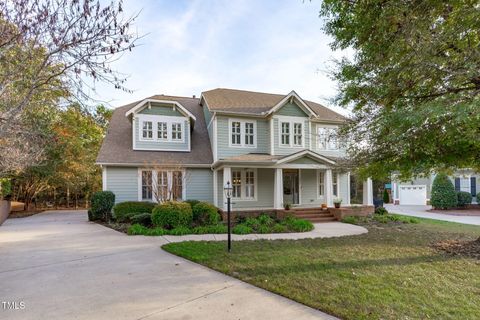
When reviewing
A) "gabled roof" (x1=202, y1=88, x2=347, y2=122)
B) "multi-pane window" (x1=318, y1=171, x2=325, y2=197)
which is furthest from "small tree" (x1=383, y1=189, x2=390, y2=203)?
"multi-pane window" (x1=318, y1=171, x2=325, y2=197)

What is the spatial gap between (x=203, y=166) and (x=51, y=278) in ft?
31.3

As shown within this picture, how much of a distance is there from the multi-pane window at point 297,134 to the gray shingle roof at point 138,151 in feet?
15.3

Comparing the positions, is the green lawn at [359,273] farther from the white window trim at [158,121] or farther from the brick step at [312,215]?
the white window trim at [158,121]

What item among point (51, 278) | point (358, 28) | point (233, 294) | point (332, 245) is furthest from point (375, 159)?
point (51, 278)

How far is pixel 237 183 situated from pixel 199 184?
198 cm

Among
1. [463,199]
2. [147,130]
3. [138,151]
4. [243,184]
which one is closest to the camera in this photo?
[138,151]

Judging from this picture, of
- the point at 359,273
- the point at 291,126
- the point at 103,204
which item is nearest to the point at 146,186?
the point at 103,204

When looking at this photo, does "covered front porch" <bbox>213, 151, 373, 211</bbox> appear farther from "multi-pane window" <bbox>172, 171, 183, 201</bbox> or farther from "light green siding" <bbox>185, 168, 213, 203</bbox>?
"multi-pane window" <bbox>172, 171, 183, 201</bbox>

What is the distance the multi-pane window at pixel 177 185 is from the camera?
41.5 ft

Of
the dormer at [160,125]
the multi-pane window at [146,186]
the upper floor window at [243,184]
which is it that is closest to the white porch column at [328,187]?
the upper floor window at [243,184]

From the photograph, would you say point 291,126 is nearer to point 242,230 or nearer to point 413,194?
point 242,230

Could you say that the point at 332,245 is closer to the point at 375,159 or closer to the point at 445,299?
the point at 375,159

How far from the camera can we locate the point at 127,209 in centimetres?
1255

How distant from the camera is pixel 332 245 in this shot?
7711 millimetres
